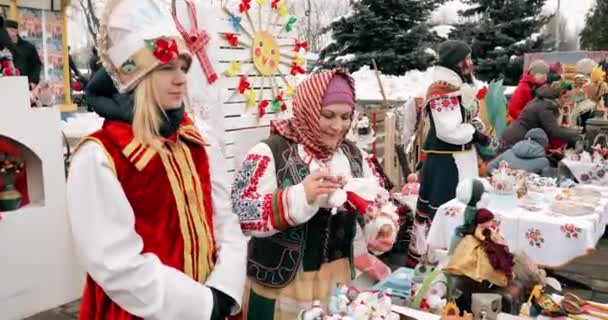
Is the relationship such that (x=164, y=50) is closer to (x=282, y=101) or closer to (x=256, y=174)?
(x=256, y=174)

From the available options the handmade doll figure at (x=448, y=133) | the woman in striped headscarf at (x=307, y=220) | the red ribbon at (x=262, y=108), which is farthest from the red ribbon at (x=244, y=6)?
the woman in striped headscarf at (x=307, y=220)

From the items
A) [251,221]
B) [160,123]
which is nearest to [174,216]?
[160,123]

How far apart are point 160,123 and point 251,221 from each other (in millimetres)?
568

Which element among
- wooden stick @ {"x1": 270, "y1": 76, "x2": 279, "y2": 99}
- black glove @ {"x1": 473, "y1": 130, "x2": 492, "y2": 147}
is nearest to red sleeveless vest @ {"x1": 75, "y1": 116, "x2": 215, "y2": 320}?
black glove @ {"x1": 473, "y1": 130, "x2": 492, "y2": 147}

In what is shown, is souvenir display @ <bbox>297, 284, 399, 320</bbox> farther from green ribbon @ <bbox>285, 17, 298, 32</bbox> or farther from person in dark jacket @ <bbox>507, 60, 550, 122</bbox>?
person in dark jacket @ <bbox>507, 60, 550, 122</bbox>

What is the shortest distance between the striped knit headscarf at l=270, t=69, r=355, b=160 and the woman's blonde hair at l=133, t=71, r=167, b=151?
70cm

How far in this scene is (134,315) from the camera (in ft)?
5.42

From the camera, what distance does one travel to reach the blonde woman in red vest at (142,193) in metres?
1.58

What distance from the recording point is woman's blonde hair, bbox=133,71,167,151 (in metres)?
1.66

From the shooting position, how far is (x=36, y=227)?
4.11 metres

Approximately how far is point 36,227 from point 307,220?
9.04 ft

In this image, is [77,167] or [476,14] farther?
[476,14]

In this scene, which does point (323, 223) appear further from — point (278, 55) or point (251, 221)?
point (278, 55)

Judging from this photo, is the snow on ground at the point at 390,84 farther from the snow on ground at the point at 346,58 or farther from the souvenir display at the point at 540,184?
the souvenir display at the point at 540,184
